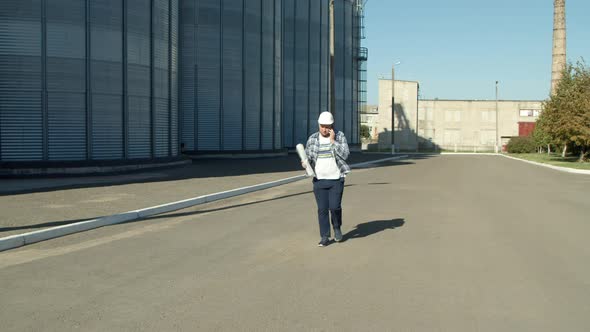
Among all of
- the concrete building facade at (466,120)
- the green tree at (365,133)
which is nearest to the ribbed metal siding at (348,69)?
the concrete building facade at (466,120)

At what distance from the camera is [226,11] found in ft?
126

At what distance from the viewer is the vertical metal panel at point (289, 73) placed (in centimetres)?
5512

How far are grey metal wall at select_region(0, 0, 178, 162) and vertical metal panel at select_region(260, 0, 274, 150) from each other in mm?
14420

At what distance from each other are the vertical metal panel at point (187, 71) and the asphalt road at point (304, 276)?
25.6m

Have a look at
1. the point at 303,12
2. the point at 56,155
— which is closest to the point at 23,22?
the point at 56,155

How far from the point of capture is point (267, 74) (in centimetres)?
4122

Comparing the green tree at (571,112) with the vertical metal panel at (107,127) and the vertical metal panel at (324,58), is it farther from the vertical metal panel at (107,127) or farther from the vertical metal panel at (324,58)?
the vertical metal panel at (107,127)

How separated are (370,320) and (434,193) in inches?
522

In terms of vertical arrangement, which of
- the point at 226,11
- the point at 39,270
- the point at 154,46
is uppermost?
the point at 226,11

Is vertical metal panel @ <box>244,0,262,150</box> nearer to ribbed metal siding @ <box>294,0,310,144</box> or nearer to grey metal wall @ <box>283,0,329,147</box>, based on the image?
grey metal wall @ <box>283,0,329,147</box>

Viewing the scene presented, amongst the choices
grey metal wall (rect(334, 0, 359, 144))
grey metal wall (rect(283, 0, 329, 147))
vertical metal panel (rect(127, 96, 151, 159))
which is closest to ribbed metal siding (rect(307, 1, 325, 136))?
grey metal wall (rect(283, 0, 329, 147))

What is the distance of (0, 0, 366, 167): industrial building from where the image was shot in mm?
21891

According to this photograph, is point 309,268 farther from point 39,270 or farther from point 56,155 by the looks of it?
point 56,155

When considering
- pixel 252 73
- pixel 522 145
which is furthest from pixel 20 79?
pixel 522 145
